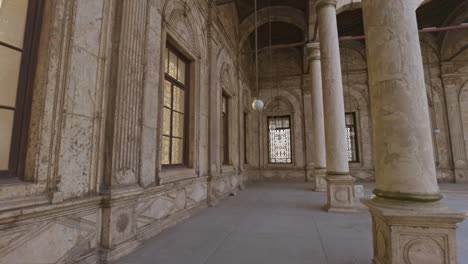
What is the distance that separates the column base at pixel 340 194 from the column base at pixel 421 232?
3.33m

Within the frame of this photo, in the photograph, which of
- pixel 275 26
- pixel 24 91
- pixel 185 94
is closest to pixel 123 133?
pixel 24 91

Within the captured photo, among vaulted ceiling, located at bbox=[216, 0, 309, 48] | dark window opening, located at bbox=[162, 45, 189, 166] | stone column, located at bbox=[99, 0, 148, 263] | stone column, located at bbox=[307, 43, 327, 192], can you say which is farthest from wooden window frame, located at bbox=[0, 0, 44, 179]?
stone column, located at bbox=[307, 43, 327, 192]

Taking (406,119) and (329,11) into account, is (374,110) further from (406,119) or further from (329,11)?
(329,11)

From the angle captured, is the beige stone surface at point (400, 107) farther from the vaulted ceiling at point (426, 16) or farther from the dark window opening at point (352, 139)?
the dark window opening at point (352, 139)

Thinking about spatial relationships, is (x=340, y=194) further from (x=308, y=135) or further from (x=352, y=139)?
(x=352, y=139)

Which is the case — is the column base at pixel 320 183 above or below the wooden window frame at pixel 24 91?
below

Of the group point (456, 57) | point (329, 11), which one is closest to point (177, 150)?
point (329, 11)

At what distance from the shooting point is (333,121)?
5.80 m

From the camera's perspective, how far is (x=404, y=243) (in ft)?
6.81

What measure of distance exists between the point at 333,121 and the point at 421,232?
398cm

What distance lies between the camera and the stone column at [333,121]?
213 inches

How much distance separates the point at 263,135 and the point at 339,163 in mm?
7760

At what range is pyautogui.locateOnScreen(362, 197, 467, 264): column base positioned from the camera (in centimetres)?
199

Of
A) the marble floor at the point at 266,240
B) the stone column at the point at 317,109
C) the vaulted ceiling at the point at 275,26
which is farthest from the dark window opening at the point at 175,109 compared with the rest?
the stone column at the point at 317,109
